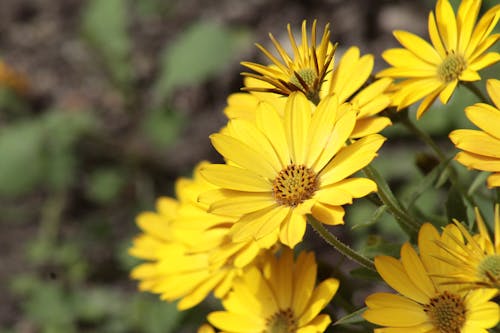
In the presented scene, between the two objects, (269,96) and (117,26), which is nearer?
(269,96)

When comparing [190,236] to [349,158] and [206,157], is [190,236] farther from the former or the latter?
[206,157]

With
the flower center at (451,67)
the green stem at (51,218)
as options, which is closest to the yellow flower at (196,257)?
the flower center at (451,67)

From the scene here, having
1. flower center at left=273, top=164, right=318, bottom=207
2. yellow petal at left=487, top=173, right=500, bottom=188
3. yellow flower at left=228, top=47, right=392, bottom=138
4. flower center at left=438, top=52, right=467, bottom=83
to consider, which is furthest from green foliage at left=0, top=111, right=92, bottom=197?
yellow petal at left=487, top=173, right=500, bottom=188

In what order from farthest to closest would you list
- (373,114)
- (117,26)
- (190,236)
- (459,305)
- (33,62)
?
(33,62) → (117,26) → (190,236) → (373,114) → (459,305)

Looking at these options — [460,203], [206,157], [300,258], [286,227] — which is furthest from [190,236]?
[206,157]

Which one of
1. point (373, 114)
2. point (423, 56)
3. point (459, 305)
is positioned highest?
point (423, 56)

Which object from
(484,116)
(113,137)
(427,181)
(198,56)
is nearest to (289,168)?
(427,181)

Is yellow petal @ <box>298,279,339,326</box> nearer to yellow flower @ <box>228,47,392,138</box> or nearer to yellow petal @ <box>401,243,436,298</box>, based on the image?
yellow petal @ <box>401,243,436,298</box>

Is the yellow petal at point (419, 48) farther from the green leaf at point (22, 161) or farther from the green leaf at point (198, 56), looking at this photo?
the green leaf at point (22, 161)
